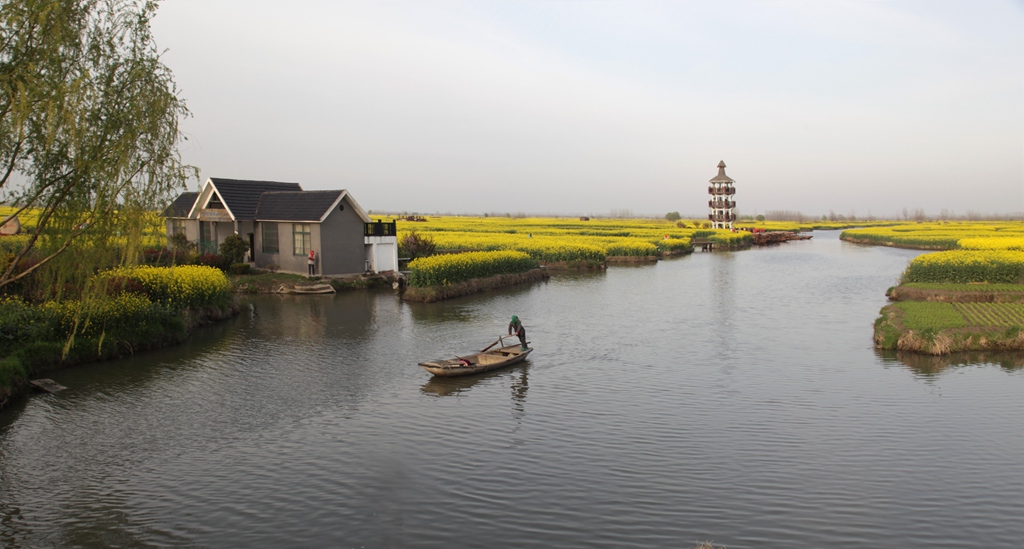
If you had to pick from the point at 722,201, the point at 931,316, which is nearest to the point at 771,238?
the point at 722,201

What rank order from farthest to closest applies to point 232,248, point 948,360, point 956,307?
point 232,248 < point 956,307 < point 948,360

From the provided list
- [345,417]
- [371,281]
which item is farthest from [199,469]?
[371,281]

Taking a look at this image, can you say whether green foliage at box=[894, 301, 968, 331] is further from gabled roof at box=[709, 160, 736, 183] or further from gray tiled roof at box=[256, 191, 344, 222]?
gabled roof at box=[709, 160, 736, 183]

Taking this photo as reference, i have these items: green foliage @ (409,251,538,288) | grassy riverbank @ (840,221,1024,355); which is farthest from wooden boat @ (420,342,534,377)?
green foliage @ (409,251,538,288)

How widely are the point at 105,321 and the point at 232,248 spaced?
19.1m

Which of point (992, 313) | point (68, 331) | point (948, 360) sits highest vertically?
point (68, 331)

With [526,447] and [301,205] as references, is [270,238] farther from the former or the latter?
[526,447]

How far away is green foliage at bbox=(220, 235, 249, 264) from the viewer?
4156 centimetres

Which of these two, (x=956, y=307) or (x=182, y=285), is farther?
(x=956, y=307)

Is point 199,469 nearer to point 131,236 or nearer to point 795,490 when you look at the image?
point 131,236

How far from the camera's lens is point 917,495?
1219 centimetres

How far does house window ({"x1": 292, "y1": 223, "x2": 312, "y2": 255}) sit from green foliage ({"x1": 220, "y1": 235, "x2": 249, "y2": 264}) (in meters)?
3.13

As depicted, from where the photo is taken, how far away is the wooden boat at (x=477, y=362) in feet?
66.7

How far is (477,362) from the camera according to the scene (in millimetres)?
21766
